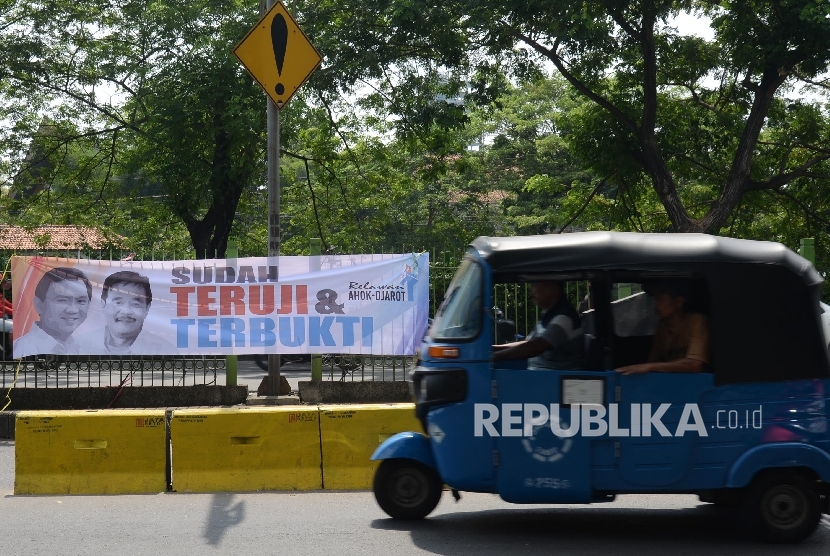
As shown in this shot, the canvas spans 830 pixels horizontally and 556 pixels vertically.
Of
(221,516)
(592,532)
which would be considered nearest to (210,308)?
(221,516)

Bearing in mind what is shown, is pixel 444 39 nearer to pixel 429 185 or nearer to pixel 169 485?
pixel 169 485

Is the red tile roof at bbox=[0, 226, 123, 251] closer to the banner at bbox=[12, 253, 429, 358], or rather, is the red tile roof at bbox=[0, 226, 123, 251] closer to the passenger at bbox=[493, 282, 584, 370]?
the banner at bbox=[12, 253, 429, 358]

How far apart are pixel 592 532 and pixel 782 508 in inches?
49.6

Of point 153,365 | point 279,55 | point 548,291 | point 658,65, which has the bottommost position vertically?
point 153,365

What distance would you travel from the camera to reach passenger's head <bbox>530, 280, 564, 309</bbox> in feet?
21.5

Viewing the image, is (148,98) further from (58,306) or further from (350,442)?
(350,442)

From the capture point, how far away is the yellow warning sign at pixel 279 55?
33.4 feet

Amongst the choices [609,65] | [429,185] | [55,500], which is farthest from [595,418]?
[429,185]

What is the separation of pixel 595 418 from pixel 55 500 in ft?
14.6

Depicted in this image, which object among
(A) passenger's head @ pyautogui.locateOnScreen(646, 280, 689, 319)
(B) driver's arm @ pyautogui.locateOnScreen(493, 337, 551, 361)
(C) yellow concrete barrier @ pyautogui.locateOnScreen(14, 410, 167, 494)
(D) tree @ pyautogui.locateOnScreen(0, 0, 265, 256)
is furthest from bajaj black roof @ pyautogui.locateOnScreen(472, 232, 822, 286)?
(D) tree @ pyautogui.locateOnScreen(0, 0, 265, 256)

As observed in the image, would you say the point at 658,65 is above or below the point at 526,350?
A: above

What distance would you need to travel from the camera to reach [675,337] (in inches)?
252

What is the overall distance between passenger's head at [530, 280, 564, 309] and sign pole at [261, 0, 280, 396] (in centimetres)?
484

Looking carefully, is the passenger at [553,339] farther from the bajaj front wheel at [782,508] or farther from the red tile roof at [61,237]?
the red tile roof at [61,237]
